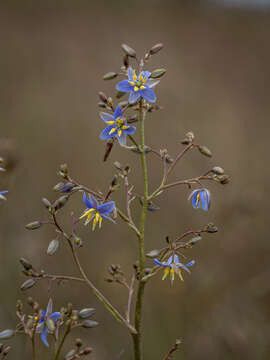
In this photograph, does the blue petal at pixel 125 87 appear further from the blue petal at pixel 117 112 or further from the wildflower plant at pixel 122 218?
the blue petal at pixel 117 112

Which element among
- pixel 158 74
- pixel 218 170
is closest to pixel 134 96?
pixel 158 74

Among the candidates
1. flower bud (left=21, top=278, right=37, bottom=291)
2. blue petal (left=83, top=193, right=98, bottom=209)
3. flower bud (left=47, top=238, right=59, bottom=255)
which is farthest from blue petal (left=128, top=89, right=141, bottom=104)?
flower bud (left=21, top=278, right=37, bottom=291)

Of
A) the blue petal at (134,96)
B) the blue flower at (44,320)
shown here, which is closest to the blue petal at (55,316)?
the blue flower at (44,320)

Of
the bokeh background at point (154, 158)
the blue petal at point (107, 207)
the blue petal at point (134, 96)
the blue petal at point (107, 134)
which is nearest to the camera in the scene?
the blue petal at point (107, 207)

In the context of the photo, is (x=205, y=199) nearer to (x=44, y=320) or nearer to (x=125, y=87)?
(x=125, y=87)

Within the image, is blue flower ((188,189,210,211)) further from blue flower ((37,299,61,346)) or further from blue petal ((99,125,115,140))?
blue flower ((37,299,61,346))

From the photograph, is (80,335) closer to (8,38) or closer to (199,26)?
(8,38)
